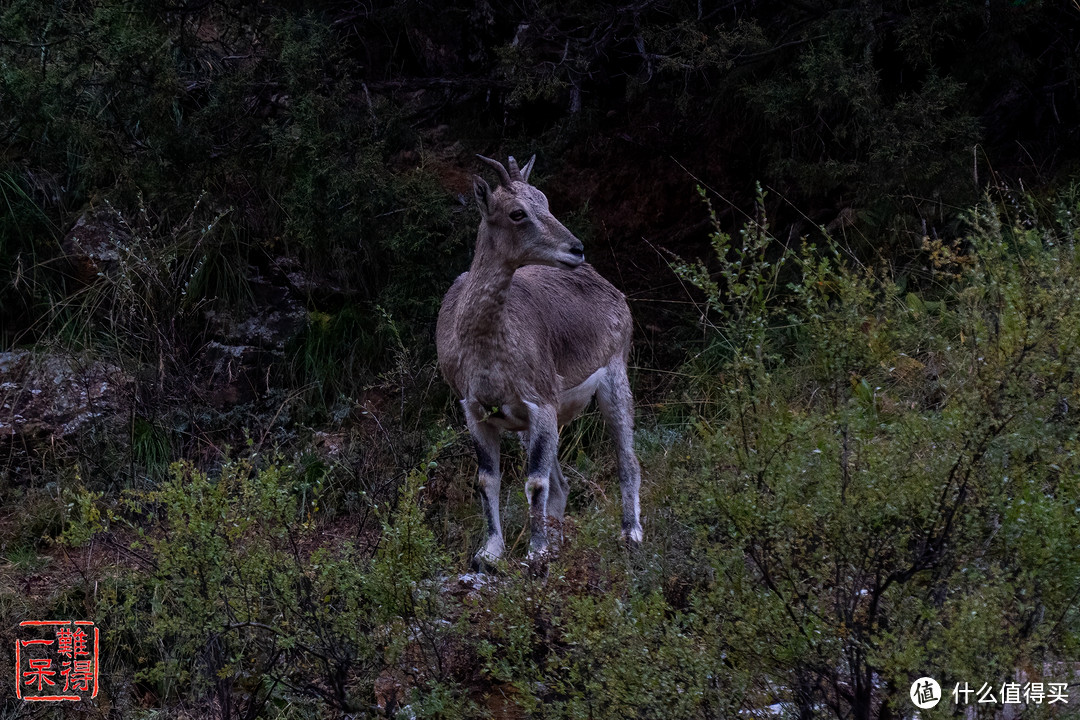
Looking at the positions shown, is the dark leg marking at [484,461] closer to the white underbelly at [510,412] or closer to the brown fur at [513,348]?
the brown fur at [513,348]

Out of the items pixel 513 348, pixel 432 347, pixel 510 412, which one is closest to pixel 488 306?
pixel 513 348

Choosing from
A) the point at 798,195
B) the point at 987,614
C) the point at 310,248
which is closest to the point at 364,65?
the point at 310,248

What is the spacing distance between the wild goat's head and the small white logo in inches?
121

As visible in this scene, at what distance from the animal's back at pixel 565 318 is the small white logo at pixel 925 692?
10.6 ft

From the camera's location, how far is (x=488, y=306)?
5980 mm

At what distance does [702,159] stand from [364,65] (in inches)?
118

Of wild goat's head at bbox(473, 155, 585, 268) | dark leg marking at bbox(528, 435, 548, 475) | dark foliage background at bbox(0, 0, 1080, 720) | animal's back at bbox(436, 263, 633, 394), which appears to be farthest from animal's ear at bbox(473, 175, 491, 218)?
dark foliage background at bbox(0, 0, 1080, 720)

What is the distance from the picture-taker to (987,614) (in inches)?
126

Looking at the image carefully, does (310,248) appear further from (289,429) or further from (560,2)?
(560,2)

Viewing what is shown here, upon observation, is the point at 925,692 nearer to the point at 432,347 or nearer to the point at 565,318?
the point at 565,318

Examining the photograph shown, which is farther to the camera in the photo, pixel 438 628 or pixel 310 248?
pixel 310 248

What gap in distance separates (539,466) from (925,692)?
2.90m

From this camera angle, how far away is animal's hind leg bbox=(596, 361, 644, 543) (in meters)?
6.66

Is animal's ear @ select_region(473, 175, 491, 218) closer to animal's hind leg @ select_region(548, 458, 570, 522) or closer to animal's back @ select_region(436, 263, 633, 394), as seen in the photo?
animal's back @ select_region(436, 263, 633, 394)
